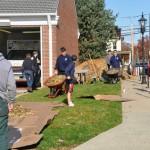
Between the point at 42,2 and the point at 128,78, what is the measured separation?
27.6 feet

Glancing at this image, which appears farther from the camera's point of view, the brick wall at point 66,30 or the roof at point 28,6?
the brick wall at point 66,30

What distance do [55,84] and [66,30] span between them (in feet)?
37.3

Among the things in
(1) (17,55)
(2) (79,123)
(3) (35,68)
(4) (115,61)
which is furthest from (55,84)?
(4) (115,61)

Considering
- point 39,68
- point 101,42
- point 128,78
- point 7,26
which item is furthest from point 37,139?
point 101,42

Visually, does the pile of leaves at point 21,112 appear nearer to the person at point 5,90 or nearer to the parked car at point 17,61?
the person at point 5,90

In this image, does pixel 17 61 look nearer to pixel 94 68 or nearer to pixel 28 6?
pixel 28 6

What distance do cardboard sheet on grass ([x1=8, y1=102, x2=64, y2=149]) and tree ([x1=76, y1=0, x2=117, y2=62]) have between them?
22526 mm

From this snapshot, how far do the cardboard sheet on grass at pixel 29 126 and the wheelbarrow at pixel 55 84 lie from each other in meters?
2.18

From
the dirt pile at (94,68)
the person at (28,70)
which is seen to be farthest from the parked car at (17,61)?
the dirt pile at (94,68)

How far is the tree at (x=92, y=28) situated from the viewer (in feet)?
112

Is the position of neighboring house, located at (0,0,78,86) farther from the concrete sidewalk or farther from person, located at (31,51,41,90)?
the concrete sidewalk

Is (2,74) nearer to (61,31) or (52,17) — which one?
(52,17)

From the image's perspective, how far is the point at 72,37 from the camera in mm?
28047

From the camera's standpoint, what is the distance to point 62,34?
23.2 meters
